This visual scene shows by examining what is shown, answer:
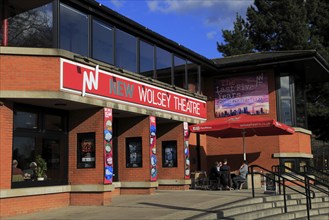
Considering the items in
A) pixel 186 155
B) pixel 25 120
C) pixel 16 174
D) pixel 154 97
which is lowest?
pixel 16 174

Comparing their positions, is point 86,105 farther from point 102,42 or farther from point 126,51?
point 126,51

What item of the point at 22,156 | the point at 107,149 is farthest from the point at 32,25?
the point at 107,149

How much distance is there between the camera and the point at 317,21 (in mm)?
35812

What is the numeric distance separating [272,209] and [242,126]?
466 cm

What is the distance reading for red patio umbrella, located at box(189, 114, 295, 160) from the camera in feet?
52.8

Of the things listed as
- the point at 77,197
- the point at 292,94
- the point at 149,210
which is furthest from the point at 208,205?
the point at 292,94

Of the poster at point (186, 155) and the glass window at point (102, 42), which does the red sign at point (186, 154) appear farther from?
the glass window at point (102, 42)

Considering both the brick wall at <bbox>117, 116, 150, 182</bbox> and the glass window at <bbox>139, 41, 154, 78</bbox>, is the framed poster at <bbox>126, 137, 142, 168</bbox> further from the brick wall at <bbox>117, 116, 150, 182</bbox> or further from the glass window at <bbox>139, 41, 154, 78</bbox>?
the glass window at <bbox>139, 41, 154, 78</bbox>

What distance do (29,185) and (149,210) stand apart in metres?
3.38

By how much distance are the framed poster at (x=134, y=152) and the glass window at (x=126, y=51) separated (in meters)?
2.52

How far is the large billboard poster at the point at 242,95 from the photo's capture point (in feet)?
68.7

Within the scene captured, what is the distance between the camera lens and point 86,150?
13.1 m

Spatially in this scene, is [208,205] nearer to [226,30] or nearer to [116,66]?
[116,66]

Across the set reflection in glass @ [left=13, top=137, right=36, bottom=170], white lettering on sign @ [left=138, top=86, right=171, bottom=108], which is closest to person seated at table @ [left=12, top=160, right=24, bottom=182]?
reflection in glass @ [left=13, top=137, right=36, bottom=170]
